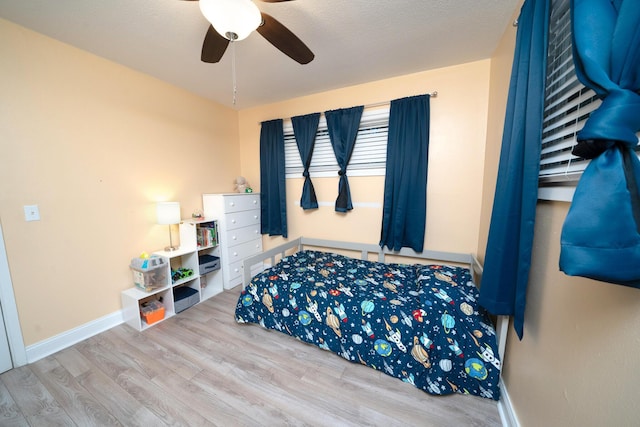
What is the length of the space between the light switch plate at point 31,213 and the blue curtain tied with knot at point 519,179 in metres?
3.12

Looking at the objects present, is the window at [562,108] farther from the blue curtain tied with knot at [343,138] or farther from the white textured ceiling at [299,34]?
the blue curtain tied with knot at [343,138]

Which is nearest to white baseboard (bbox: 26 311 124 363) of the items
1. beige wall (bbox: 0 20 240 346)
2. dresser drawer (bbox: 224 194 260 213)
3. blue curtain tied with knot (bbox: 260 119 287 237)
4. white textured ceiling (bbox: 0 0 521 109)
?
beige wall (bbox: 0 20 240 346)

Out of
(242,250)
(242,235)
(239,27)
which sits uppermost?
(239,27)

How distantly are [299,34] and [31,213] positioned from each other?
2448mm

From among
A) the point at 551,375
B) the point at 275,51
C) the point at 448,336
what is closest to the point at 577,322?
the point at 551,375

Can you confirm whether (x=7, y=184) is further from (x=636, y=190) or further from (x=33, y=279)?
(x=636, y=190)

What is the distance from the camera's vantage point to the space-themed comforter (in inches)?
52.2

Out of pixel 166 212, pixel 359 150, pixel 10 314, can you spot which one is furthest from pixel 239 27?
pixel 10 314

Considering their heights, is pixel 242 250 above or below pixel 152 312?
above

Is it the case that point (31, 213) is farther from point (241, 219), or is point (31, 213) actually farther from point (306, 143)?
point (306, 143)

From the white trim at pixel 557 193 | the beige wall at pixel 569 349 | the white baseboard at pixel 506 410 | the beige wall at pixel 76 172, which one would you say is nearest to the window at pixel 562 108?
the white trim at pixel 557 193

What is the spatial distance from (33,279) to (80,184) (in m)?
0.79

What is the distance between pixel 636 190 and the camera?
1.64 feet

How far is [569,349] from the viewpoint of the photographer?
2.63 ft
